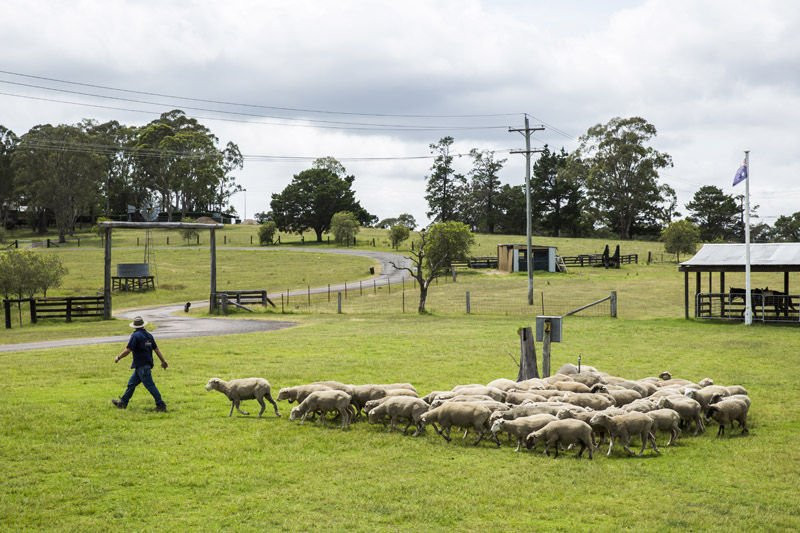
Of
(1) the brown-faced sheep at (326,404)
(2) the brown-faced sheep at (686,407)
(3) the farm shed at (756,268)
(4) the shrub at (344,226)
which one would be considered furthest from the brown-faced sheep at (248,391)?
(4) the shrub at (344,226)

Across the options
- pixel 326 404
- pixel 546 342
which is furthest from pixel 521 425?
pixel 546 342

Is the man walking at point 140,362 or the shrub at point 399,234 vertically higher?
the shrub at point 399,234

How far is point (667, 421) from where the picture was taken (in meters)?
13.7

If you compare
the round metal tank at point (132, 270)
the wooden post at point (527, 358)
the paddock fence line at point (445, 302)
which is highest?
the round metal tank at point (132, 270)

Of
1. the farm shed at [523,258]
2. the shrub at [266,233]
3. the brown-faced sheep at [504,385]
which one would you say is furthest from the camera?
the shrub at [266,233]

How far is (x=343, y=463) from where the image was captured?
12.4m

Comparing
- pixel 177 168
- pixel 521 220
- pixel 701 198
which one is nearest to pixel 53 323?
pixel 177 168

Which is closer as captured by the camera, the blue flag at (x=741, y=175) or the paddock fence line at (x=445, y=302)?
the blue flag at (x=741, y=175)

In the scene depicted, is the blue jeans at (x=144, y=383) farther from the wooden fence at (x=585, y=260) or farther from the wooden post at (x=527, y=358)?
the wooden fence at (x=585, y=260)

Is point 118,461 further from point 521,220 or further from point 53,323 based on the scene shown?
point 521,220

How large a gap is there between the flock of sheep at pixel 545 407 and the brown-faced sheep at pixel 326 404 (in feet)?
0.06

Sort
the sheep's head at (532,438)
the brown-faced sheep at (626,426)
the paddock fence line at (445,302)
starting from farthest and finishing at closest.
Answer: the paddock fence line at (445,302)
the brown-faced sheep at (626,426)
the sheep's head at (532,438)

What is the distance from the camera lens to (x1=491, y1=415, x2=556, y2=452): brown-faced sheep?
43.4 feet

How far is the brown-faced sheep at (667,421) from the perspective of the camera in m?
13.7
